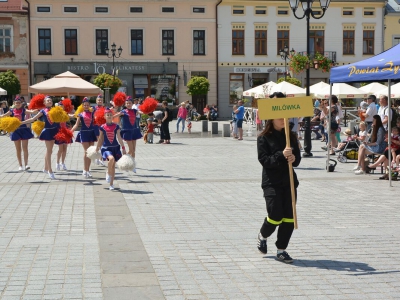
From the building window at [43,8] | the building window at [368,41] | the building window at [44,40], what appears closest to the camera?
the building window at [43,8]

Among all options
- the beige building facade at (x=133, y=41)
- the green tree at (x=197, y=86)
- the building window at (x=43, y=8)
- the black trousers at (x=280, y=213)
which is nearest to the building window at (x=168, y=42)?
the beige building facade at (x=133, y=41)

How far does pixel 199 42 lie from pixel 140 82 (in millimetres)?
5417

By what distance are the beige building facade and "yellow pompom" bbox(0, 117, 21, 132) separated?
34.2 m

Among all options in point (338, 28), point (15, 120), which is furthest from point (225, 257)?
point (338, 28)

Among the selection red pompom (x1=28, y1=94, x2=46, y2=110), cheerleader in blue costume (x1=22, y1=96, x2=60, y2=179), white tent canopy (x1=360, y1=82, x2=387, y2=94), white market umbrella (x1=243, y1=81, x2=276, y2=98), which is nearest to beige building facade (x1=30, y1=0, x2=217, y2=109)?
white market umbrella (x1=243, y1=81, x2=276, y2=98)

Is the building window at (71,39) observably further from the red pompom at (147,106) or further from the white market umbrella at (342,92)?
the red pompom at (147,106)

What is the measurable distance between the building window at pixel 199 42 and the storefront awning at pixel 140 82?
169 inches

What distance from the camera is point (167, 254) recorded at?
285 inches

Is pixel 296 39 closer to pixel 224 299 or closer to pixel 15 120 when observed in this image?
pixel 15 120

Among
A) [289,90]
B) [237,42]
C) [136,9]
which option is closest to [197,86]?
[237,42]

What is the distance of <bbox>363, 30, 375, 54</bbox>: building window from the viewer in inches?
2021

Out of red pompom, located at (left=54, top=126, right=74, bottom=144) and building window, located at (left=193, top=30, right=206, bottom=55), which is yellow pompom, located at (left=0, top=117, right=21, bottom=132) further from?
building window, located at (left=193, top=30, right=206, bottom=55)

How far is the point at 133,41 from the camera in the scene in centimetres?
4881

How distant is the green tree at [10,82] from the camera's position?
44500mm
